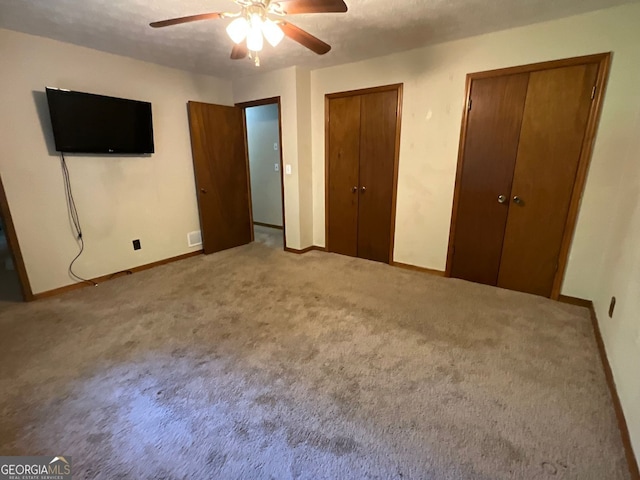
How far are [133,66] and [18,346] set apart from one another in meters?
2.81

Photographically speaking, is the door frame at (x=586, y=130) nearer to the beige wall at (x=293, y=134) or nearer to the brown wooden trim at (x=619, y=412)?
the brown wooden trim at (x=619, y=412)

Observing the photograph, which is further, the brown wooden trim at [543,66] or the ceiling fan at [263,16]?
the brown wooden trim at [543,66]

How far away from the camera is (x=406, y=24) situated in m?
2.39

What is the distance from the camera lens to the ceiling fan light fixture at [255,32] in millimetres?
1649

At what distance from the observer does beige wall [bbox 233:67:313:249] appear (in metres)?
3.66

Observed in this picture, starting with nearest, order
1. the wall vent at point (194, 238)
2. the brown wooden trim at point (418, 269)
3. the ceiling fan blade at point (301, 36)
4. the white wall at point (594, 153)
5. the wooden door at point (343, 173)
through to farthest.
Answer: the ceiling fan blade at point (301, 36) < the white wall at point (594, 153) < the brown wooden trim at point (418, 269) < the wooden door at point (343, 173) < the wall vent at point (194, 238)

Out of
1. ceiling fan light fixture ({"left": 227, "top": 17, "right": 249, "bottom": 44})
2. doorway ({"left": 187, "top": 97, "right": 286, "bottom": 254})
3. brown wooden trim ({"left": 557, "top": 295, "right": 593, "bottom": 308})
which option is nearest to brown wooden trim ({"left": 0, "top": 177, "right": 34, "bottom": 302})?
doorway ({"left": 187, "top": 97, "right": 286, "bottom": 254})

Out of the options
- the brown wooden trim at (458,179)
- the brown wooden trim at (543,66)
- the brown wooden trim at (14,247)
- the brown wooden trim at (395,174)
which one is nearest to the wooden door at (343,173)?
the brown wooden trim at (395,174)

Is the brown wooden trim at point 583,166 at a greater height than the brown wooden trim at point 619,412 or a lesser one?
greater

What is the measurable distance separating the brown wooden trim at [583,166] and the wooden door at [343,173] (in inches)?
81.8

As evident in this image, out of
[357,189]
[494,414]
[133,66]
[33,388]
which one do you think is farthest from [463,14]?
[33,388]

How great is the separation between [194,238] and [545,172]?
3.98m

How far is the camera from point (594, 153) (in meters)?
2.38

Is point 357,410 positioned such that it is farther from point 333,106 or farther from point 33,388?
point 333,106
